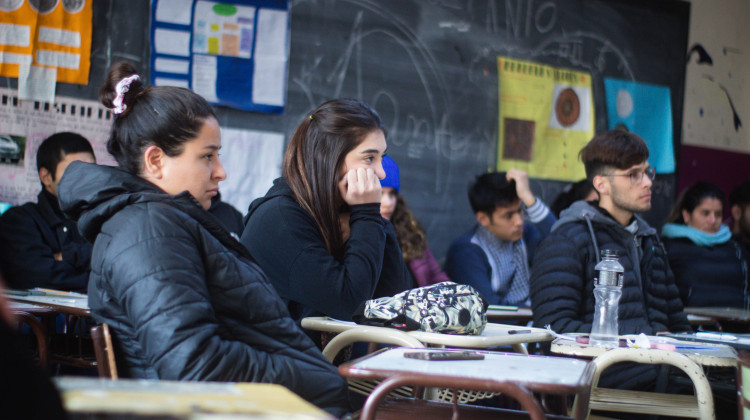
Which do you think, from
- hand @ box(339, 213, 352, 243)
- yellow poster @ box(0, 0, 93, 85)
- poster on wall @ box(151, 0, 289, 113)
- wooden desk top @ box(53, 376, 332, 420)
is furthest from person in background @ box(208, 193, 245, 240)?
wooden desk top @ box(53, 376, 332, 420)

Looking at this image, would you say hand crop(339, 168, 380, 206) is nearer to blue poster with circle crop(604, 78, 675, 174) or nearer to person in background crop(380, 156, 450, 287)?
person in background crop(380, 156, 450, 287)

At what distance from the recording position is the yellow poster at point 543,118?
5543 millimetres

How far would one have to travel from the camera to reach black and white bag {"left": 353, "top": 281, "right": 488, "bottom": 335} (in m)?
2.15

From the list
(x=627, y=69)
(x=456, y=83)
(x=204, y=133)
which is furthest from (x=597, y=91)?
(x=204, y=133)

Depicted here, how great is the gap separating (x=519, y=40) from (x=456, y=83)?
2.12ft

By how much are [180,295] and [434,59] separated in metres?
3.94

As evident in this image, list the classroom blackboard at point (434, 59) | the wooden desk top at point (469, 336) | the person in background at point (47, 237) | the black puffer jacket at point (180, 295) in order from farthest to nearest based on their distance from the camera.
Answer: the classroom blackboard at point (434, 59)
the person in background at point (47, 237)
the wooden desk top at point (469, 336)
the black puffer jacket at point (180, 295)

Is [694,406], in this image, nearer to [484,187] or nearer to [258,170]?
[484,187]

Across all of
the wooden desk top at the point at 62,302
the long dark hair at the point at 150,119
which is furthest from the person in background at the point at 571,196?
the long dark hair at the point at 150,119

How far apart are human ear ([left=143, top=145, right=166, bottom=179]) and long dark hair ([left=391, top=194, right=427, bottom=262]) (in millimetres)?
2748

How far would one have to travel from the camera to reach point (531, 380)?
1430mm

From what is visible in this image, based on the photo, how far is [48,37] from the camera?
3.98 m

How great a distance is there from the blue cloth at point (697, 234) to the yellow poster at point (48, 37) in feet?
11.8

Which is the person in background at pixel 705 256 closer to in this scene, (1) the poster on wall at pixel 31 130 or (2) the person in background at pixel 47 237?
(1) the poster on wall at pixel 31 130
